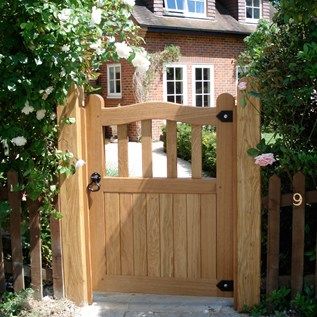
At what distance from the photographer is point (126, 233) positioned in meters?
3.94

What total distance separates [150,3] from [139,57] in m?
13.5

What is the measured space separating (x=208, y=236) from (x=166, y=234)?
13.1 inches

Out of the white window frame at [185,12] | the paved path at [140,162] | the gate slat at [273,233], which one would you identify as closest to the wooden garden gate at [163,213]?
the gate slat at [273,233]

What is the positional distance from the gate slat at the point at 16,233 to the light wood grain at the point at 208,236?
142 cm

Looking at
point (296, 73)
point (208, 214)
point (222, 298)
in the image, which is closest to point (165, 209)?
point (208, 214)

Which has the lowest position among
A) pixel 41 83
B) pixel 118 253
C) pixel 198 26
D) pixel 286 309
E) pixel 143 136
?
pixel 286 309

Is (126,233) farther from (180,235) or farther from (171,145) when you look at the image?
(171,145)

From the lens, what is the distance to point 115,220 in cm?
393

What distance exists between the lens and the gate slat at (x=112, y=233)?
3.92 m

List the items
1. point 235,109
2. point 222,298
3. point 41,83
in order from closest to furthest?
point 41,83
point 235,109
point 222,298

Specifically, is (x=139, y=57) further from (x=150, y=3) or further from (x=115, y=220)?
(x=150, y=3)

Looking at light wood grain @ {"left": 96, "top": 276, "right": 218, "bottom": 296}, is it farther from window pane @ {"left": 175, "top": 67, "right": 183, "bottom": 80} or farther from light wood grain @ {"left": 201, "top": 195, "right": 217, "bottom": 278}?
window pane @ {"left": 175, "top": 67, "right": 183, "bottom": 80}

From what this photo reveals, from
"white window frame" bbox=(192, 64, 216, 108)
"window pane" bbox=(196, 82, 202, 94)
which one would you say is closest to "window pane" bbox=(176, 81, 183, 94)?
"white window frame" bbox=(192, 64, 216, 108)

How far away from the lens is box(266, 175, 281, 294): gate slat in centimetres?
359
